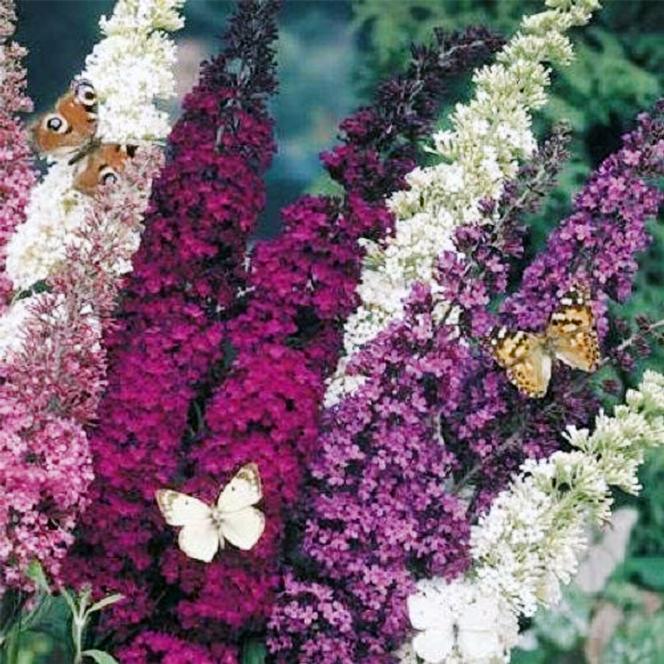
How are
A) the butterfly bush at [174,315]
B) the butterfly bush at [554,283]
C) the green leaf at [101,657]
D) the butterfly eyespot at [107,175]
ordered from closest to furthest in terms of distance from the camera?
the green leaf at [101,657]
the butterfly bush at [174,315]
the butterfly bush at [554,283]
the butterfly eyespot at [107,175]

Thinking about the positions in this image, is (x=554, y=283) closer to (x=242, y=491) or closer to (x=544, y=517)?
(x=544, y=517)

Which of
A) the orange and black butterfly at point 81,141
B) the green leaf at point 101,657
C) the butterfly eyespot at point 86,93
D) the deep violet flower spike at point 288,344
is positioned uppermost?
the butterfly eyespot at point 86,93

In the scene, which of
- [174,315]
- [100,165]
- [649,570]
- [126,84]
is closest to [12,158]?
[100,165]

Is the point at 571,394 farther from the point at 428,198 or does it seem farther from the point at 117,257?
the point at 117,257

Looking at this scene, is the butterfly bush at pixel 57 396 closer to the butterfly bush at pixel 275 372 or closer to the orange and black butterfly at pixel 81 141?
the butterfly bush at pixel 275 372

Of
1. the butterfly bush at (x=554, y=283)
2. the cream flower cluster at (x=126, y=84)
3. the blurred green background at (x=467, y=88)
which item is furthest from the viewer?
the blurred green background at (x=467, y=88)

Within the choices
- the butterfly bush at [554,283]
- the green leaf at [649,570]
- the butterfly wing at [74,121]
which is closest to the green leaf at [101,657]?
the butterfly bush at [554,283]

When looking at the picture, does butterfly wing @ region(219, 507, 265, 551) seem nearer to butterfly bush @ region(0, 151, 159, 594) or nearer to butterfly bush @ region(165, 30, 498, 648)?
butterfly bush @ region(165, 30, 498, 648)
